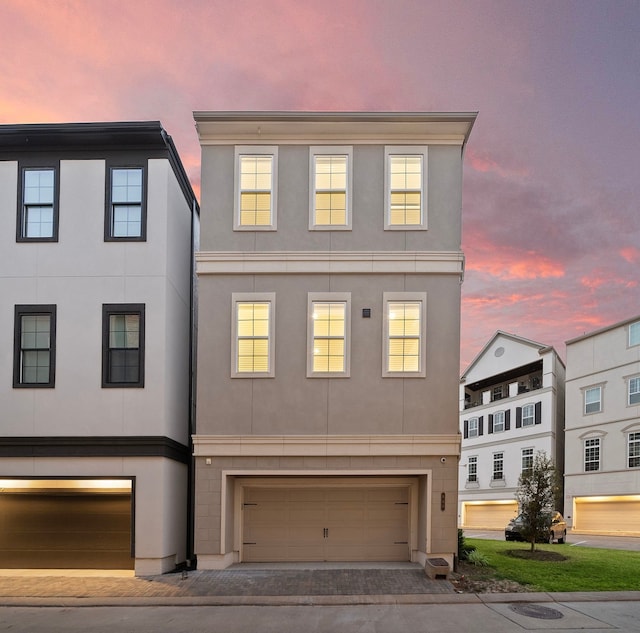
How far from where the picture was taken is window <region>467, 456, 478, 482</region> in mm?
48531

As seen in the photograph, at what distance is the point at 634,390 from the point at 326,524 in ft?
93.9

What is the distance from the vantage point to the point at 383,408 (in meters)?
13.7

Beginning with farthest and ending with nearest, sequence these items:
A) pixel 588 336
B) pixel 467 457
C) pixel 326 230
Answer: pixel 467 457 → pixel 588 336 → pixel 326 230

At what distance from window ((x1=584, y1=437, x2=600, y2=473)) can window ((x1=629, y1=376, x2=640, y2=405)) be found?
12.4ft

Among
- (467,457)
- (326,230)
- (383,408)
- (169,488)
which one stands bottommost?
(467,457)

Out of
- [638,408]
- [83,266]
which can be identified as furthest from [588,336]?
[83,266]

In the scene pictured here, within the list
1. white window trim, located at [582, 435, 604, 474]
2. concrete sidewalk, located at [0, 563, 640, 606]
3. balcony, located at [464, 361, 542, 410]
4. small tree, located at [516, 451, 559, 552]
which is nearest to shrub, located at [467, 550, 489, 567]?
concrete sidewalk, located at [0, 563, 640, 606]

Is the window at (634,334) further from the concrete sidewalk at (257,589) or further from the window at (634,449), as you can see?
the concrete sidewalk at (257,589)

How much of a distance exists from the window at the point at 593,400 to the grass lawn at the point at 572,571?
78.3ft

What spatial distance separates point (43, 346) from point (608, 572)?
1415 centimetres

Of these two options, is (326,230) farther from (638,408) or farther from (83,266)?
(638,408)

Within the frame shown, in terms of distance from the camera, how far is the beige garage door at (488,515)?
44.2 metres

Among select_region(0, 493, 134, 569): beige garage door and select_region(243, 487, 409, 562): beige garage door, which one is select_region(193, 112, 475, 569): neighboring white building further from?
select_region(0, 493, 134, 569): beige garage door

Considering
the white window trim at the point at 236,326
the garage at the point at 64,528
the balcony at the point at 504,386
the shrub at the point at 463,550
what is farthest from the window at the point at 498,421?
the garage at the point at 64,528
